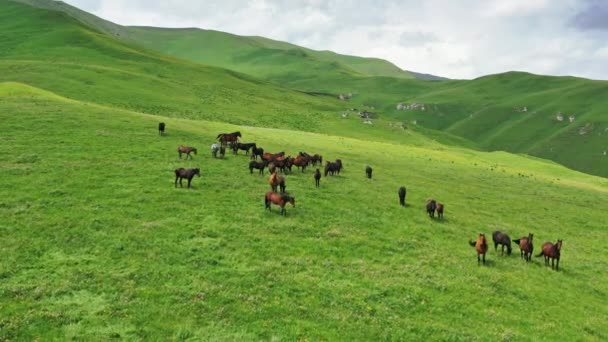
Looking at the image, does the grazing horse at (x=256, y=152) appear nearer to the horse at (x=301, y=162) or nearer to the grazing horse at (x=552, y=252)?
the horse at (x=301, y=162)

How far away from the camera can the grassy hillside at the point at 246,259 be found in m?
16.4

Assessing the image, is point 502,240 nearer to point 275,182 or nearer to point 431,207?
point 431,207

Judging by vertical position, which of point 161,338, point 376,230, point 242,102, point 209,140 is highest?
point 242,102

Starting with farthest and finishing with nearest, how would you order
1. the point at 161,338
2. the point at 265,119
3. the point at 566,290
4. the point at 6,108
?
the point at 265,119 < the point at 6,108 < the point at 566,290 < the point at 161,338

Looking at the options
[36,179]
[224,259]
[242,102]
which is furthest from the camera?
[242,102]

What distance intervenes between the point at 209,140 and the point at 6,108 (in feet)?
67.7

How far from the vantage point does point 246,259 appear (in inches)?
819

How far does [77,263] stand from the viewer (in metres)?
19.2

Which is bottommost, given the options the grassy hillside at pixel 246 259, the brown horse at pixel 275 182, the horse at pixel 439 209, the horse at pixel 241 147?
the grassy hillside at pixel 246 259

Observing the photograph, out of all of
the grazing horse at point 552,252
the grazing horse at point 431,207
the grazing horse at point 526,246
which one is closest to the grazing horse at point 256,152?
the grazing horse at point 431,207

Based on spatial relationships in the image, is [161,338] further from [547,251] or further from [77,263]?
[547,251]

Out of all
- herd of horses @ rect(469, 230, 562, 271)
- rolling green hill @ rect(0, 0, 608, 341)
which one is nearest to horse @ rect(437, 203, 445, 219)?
rolling green hill @ rect(0, 0, 608, 341)

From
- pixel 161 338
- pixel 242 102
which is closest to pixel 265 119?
pixel 242 102

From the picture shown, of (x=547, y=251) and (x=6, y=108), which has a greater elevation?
(x=6, y=108)
